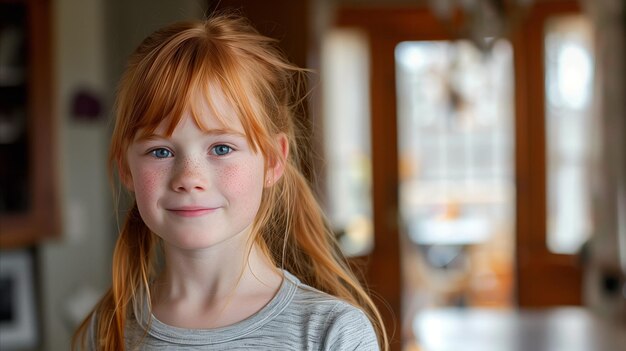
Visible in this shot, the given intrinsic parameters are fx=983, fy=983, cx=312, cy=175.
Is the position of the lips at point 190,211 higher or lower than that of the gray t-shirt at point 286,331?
higher

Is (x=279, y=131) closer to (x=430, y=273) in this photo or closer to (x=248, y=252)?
(x=248, y=252)

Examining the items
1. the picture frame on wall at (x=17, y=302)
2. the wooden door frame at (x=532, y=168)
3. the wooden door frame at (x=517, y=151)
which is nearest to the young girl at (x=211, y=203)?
the picture frame on wall at (x=17, y=302)

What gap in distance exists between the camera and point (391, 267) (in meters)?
5.97

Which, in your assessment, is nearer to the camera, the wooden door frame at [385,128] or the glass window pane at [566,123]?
the glass window pane at [566,123]

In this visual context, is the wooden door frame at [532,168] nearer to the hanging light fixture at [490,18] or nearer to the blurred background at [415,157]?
the blurred background at [415,157]

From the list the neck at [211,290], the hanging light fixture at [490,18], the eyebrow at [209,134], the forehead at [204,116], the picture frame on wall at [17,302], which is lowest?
the picture frame on wall at [17,302]

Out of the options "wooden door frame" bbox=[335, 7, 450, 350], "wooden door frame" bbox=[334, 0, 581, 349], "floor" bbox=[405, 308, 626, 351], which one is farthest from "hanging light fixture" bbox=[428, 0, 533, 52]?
"wooden door frame" bbox=[335, 7, 450, 350]

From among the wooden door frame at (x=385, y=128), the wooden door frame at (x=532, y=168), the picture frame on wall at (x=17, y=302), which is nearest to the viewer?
the picture frame on wall at (x=17, y=302)

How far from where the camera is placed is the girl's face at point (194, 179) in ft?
2.77

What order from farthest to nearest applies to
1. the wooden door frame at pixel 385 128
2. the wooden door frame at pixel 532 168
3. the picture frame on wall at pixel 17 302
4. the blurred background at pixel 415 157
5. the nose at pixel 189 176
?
the wooden door frame at pixel 385 128
the wooden door frame at pixel 532 168
the picture frame on wall at pixel 17 302
the blurred background at pixel 415 157
the nose at pixel 189 176

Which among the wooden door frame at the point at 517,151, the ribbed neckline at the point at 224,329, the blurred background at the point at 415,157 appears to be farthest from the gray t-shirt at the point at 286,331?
the wooden door frame at the point at 517,151

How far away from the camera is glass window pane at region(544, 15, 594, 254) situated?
225 inches

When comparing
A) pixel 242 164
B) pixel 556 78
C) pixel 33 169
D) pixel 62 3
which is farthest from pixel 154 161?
pixel 556 78

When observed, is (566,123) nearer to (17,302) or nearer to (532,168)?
(532,168)
